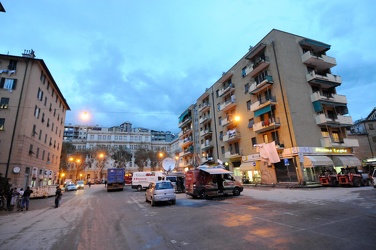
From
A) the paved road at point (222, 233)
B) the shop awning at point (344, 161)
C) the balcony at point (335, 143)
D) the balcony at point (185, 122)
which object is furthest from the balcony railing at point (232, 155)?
the paved road at point (222, 233)

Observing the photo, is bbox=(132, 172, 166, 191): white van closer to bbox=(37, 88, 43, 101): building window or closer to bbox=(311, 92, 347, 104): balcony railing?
bbox=(37, 88, 43, 101): building window

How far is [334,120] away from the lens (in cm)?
2817

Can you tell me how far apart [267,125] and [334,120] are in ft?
29.6

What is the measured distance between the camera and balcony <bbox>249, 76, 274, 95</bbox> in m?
28.9

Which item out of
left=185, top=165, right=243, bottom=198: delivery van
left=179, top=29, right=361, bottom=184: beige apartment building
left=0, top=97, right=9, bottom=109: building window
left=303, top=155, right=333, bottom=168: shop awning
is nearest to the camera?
left=185, top=165, right=243, bottom=198: delivery van

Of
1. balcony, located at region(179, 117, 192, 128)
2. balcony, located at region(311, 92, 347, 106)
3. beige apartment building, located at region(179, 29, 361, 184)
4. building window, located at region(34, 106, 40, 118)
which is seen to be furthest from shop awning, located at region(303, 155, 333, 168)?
building window, located at region(34, 106, 40, 118)

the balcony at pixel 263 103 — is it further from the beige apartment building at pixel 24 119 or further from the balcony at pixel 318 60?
the beige apartment building at pixel 24 119

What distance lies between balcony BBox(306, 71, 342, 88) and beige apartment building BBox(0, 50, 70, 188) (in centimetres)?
3865

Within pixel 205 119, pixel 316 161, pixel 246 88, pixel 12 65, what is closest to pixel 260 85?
pixel 246 88

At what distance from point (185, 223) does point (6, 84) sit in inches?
1292

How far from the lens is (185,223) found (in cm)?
877

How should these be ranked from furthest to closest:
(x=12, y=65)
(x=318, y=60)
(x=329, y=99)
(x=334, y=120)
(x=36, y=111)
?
(x=36, y=111), (x=318, y=60), (x=12, y=65), (x=329, y=99), (x=334, y=120)

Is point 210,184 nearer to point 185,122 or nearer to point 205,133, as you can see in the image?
point 205,133

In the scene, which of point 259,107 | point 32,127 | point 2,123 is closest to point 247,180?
point 259,107
